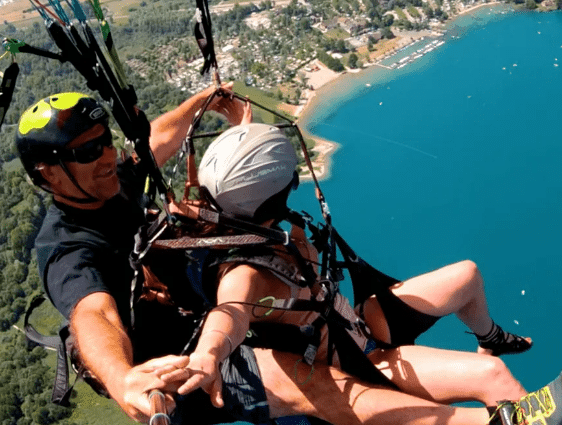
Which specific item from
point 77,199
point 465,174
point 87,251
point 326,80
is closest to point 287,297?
point 87,251

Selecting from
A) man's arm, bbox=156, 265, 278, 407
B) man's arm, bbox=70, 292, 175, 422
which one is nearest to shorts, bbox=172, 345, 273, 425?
man's arm, bbox=156, 265, 278, 407

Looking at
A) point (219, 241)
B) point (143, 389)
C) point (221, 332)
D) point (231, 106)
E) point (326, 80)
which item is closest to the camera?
point (143, 389)

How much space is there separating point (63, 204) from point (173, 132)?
24.6 inches

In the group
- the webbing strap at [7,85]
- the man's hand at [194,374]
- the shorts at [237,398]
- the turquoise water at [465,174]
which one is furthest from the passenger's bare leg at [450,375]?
the turquoise water at [465,174]

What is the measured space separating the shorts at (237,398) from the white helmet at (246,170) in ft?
1.82

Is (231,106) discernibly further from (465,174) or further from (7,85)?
(465,174)

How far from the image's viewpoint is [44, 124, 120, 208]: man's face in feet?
6.40

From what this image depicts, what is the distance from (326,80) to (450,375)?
93.6ft

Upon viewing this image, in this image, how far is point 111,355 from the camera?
4.53ft

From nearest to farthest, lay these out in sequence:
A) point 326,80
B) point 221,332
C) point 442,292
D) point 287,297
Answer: point 221,332 → point 287,297 → point 442,292 → point 326,80

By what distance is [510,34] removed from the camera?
97.4 ft

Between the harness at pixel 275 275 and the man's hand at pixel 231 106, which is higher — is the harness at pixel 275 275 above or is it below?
below

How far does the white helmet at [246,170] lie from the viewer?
166 centimetres

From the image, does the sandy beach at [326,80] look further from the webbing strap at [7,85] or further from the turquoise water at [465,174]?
the webbing strap at [7,85]
